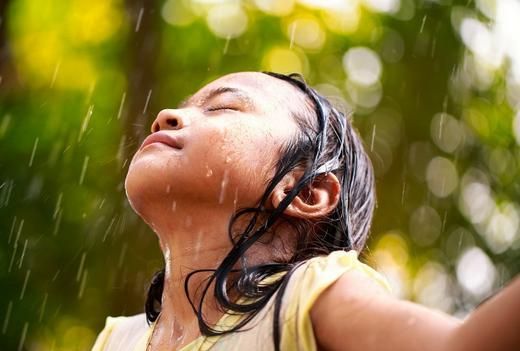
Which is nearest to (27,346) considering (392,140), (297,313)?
(392,140)

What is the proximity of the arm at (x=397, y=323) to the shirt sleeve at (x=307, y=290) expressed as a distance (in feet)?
0.07

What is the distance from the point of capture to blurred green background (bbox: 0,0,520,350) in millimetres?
8391

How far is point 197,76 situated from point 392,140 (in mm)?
2401

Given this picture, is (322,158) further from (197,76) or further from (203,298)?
(197,76)

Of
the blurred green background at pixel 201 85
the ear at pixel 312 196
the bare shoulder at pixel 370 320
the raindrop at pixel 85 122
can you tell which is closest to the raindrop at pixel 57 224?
the blurred green background at pixel 201 85

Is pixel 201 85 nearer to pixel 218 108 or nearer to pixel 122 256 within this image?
pixel 122 256

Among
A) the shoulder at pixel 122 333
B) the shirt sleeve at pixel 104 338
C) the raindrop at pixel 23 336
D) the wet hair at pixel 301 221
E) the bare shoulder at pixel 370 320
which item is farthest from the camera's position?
the raindrop at pixel 23 336

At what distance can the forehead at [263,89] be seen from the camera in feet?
9.33

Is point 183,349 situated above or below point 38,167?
above

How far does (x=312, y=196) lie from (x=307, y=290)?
0.72 m

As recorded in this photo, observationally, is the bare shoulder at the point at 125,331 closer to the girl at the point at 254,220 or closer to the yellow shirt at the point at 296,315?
the girl at the point at 254,220

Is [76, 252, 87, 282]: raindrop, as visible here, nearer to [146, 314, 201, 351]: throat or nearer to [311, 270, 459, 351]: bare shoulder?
[146, 314, 201, 351]: throat

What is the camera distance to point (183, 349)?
2396 millimetres

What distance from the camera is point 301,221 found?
8.87 ft
